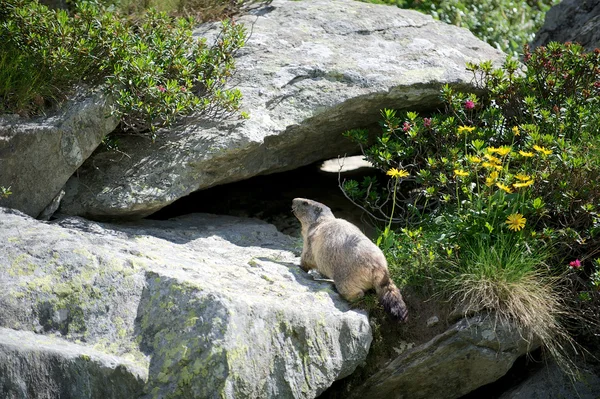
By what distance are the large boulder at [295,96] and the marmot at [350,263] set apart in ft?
3.79

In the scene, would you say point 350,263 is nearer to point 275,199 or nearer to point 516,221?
point 516,221

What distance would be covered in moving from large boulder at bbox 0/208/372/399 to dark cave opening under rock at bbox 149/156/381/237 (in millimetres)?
2214

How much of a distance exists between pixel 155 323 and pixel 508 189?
2974mm

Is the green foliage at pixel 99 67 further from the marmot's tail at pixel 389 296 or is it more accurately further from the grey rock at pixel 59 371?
the grey rock at pixel 59 371

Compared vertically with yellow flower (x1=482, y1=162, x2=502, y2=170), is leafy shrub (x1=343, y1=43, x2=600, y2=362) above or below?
below

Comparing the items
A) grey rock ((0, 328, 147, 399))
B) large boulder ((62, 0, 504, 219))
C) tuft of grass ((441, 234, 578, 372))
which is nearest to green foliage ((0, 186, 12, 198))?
large boulder ((62, 0, 504, 219))

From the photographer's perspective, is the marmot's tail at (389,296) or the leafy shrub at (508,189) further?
the leafy shrub at (508,189)

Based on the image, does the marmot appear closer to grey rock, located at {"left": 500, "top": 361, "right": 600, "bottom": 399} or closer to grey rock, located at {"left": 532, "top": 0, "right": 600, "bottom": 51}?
A: grey rock, located at {"left": 500, "top": 361, "right": 600, "bottom": 399}

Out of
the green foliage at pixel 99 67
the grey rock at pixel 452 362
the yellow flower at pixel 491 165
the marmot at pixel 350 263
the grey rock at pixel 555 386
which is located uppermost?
the green foliage at pixel 99 67

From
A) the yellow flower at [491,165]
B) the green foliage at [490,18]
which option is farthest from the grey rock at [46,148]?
the green foliage at [490,18]

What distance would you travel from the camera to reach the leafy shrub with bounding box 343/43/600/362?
5801 millimetres

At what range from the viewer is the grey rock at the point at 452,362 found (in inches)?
224

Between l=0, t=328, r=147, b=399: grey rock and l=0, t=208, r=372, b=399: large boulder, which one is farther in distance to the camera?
l=0, t=208, r=372, b=399: large boulder

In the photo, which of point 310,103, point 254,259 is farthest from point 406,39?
point 254,259
